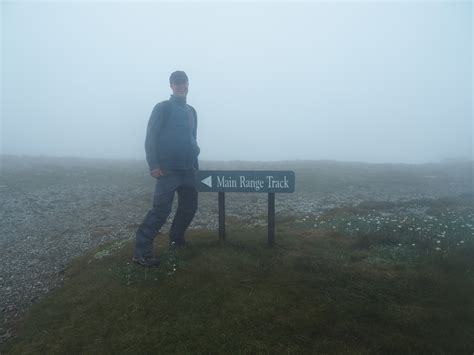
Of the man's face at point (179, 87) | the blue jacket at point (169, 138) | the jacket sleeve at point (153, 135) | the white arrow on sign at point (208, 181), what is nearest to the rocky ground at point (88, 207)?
the jacket sleeve at point (153, 135)

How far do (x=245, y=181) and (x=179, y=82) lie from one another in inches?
129

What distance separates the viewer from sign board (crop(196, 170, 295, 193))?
1012 cm

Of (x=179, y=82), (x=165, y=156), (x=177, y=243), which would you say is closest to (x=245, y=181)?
(x=165, y=156)

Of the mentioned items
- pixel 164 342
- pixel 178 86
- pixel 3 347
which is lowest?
pixel 3 347

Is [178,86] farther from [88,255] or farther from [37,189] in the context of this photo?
[37,189]

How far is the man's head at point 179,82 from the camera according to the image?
9537mm

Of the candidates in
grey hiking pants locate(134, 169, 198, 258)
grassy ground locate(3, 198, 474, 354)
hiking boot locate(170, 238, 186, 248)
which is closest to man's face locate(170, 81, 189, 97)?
grey hiking pants locate(134, 169, 198, 258)

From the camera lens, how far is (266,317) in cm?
669

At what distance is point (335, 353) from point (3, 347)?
617 centimetres

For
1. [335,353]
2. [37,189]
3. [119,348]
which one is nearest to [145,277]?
[119,348]

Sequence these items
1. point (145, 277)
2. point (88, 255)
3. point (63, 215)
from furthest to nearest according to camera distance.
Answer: point (63, 215) < point (88, 255) < point (145, 277)

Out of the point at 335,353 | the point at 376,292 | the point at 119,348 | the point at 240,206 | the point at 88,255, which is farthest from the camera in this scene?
the point at 240,206

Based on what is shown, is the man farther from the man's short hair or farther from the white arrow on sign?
the white arrow on sign

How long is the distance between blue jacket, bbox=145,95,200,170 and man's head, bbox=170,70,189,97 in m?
0.19
